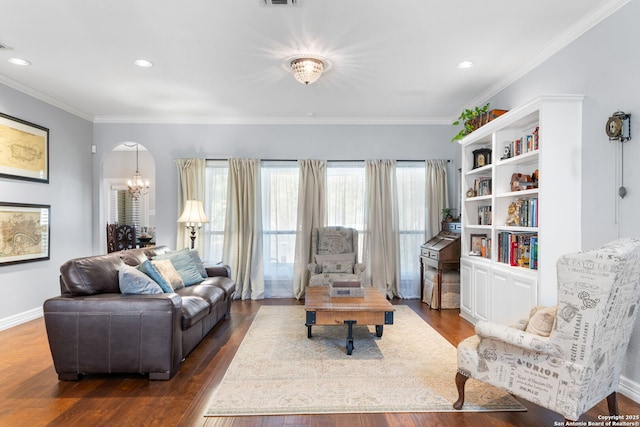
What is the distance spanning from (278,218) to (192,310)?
9.14 ft

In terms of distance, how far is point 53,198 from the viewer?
4762mm

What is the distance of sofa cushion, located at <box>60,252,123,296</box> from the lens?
2838 millimetres

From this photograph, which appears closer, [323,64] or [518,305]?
[518,305]

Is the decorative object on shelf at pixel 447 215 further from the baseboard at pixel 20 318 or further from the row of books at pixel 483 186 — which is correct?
the baseboard at pixel 20 318

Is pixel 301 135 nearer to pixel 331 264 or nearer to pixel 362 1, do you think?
pixel 331 264

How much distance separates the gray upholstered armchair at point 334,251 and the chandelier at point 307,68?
2.40 meters

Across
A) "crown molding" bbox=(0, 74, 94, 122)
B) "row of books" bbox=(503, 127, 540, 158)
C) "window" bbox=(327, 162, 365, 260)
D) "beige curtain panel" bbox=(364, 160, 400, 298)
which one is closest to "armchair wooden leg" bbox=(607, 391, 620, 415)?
"row of books" bbox=(503, 127, 540, 158)

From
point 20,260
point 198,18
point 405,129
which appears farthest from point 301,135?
point 20,260

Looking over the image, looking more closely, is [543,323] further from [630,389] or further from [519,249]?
[519,249]

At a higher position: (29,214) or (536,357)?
(29,214)

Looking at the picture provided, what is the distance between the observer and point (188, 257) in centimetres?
423

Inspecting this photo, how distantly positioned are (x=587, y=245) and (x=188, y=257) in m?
3.87

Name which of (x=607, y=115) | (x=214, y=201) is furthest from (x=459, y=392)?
(x=214, y=201)

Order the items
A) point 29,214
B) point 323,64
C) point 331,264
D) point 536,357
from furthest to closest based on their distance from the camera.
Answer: point 331,264 < point 29,214 < point 323,64 < point 536,357
